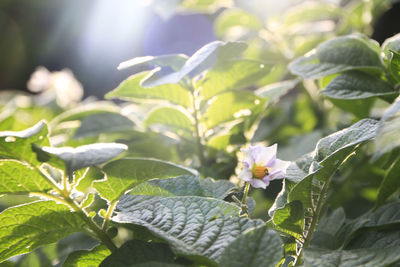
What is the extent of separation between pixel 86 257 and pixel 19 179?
14 centimetres

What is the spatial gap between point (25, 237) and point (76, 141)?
45 cm

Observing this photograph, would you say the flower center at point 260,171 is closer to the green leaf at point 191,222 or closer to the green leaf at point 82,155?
the green leaf at point 191,222

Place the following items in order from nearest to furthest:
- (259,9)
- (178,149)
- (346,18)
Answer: (178,149) → (346,18) → (259,9)

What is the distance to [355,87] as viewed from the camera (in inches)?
30.1

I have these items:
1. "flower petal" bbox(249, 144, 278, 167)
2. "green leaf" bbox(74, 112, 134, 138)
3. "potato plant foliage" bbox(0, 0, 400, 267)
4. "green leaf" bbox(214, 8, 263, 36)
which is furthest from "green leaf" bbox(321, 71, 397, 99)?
"green leaf" bbox(214, 8, 263, 36)

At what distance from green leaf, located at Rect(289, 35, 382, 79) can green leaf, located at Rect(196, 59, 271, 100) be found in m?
0.07

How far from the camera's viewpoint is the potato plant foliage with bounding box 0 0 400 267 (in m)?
0.52

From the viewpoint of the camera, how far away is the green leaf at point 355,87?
74cm

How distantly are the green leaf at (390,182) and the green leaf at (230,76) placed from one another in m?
0.32

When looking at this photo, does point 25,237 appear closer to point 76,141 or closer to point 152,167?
point 152,167

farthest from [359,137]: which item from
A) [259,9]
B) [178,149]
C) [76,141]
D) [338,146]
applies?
[259,9]

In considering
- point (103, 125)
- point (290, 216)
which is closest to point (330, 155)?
point (290, 216)

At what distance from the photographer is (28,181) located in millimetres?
584

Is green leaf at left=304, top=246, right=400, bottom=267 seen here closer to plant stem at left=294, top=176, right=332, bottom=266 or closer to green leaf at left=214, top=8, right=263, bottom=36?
plant stem at left=294, top=176, right=332, bottom=266
